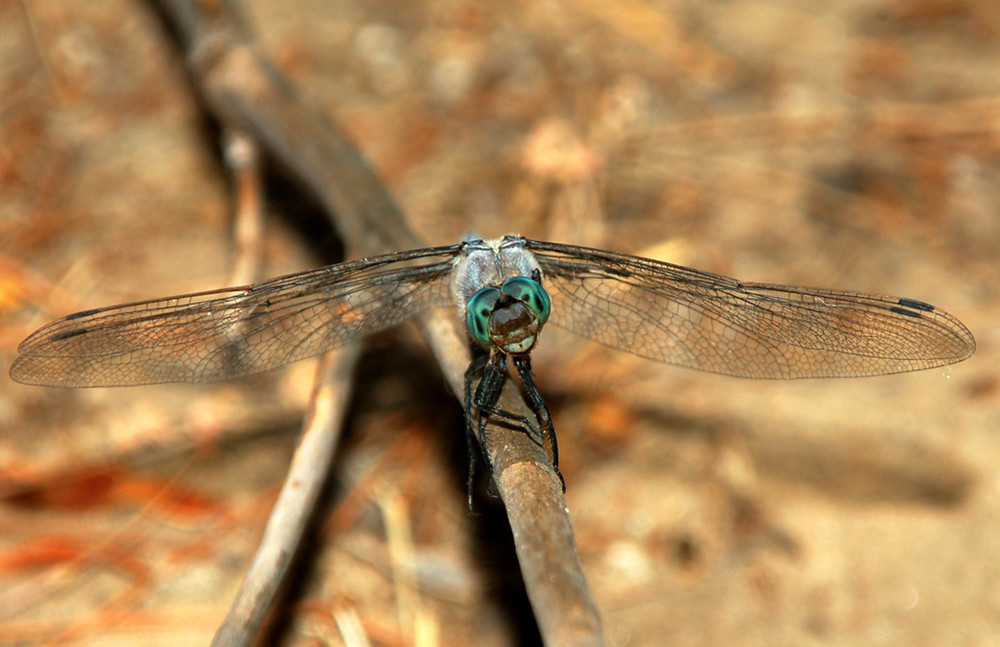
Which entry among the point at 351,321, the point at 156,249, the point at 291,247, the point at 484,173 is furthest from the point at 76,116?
the point at 351,321

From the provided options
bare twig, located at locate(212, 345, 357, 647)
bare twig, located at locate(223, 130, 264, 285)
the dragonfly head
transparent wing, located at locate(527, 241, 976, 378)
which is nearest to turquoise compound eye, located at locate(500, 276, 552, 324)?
the dragonfly head

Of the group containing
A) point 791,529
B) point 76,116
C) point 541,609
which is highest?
point 76,116

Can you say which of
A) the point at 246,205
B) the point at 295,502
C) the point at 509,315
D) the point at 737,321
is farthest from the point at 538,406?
the point at 246,205

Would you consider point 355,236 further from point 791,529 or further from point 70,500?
point 791,529

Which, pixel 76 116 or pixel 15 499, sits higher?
pixel 76 116

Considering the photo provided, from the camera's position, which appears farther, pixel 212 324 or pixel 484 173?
pixel 484 173

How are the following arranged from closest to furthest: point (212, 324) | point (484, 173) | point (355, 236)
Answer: point (212, 324) < point (355, 236) < point (484, 173)

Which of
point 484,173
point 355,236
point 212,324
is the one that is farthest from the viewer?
point 484,173

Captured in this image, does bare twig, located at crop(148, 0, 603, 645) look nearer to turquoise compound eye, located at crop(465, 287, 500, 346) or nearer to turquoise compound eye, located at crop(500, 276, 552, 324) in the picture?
turquoise compound eye, located at crop(465, 287, 500, 346)
